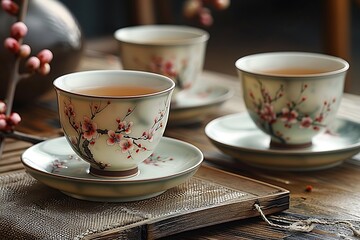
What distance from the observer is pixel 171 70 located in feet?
3.74

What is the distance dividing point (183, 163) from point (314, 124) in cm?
19

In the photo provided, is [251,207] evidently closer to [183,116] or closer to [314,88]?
[314,88]

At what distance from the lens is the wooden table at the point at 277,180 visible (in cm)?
74

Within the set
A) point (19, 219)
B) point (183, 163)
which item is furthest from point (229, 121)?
point (19, 219)

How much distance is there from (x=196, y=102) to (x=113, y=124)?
429 millimetres

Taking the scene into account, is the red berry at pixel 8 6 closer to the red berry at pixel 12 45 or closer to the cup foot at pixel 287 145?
the red berry at pixel 12 45

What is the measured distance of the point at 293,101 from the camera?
2.97 ft

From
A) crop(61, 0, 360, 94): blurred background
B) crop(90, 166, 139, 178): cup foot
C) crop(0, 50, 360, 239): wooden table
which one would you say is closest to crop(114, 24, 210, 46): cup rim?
crop(0, 50, 360, 239): wooden table

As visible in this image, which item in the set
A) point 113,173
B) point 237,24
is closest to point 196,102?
point 113,173

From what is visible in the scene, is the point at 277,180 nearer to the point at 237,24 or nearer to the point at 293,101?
the point at 293,101

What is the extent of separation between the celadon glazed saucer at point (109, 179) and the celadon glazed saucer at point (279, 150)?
0.30 feet

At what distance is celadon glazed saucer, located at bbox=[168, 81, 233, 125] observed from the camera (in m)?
1.11

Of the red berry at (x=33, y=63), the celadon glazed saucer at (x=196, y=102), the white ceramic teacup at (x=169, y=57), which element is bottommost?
the celadon glazed saucer at (x=196, y=102)

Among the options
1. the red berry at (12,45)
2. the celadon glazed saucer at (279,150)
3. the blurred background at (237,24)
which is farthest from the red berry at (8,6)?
the blurred background at (237,24)
